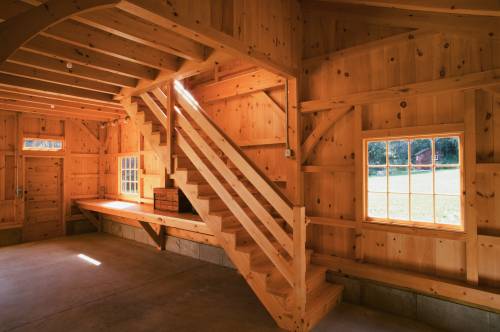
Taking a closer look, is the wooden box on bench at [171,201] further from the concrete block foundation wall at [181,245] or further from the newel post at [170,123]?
the newel post at [170,123]

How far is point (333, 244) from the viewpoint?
378 cm

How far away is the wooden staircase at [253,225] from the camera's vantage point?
284cm

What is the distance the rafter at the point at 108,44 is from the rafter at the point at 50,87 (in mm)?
1940

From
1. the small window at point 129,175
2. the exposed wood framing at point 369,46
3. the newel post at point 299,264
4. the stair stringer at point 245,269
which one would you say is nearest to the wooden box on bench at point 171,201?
the stair stringer at point 245,269

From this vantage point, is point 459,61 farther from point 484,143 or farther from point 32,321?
point 32,321

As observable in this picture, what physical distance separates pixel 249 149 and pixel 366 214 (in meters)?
2.09

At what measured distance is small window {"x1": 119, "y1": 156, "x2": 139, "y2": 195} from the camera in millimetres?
7254

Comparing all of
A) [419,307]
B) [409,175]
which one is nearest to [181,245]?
[419,307]

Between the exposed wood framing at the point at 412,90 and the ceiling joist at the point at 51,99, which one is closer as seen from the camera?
the exposed wood framing at the point at 412,90

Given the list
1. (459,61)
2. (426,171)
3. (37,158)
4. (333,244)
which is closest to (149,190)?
(37,158)

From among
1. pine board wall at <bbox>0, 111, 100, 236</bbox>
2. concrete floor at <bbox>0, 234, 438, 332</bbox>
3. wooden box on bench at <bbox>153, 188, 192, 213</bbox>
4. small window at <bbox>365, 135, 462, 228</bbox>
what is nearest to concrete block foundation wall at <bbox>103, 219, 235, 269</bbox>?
concrete floor at <bbox>0, 234, 438, 332</bbox>

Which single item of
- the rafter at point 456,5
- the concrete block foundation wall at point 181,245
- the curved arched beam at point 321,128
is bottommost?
the concrete block foundation wall at point 181,245

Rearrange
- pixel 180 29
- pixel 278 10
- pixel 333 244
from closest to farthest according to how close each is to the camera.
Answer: pixel 180 29
pixel 278 10
pixel 333 244

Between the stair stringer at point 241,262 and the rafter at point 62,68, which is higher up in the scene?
the rafter at point 62,68
